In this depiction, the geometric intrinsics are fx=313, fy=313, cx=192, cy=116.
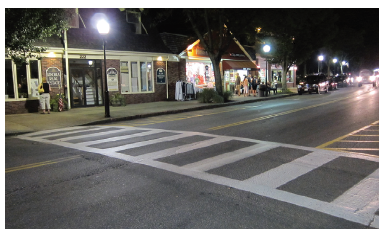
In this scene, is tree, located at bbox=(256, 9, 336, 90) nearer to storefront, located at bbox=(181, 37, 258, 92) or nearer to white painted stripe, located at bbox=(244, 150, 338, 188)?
storefront, located at bbox=(181, 37, 258, 92)

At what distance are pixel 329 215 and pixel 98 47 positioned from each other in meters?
17.9

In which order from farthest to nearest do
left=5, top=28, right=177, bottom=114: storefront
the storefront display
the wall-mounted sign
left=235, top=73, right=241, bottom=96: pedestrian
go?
left=235, top=73, right=241, bottom=96: pedestrian → the storefront display → the wall-mounted sign → left=5, top=28, right=177, bottom=114: storefront

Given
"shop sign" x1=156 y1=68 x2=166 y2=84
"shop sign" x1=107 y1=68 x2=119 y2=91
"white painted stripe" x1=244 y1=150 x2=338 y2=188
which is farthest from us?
"shop sign" x1=156 y1=68 x2=166 y2=84

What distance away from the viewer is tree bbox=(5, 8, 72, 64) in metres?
10.8

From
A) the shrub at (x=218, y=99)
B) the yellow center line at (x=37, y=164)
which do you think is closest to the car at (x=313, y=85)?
the shrub at (x=218, y=99)

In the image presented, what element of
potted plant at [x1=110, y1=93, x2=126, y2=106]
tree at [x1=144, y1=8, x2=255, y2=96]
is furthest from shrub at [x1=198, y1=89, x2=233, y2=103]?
potted plant at [x1=110, y1=93, x2=126, y2=106]

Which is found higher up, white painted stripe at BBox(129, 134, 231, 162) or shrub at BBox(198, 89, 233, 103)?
shrub at BBox(198, 89, 233, 103)

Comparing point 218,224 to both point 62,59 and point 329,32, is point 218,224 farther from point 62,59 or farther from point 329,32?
point 329,32

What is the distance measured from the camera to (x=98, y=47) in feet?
63.7

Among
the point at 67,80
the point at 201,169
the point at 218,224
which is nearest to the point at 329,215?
the point at 218,224

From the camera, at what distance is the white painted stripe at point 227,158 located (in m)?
6.61

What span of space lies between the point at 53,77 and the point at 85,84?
212 cm

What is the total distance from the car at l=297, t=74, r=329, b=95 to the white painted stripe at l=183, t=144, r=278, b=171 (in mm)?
24637

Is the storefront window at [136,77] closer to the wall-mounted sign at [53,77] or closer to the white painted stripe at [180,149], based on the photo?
the wall-mounted sign at [53,77]
